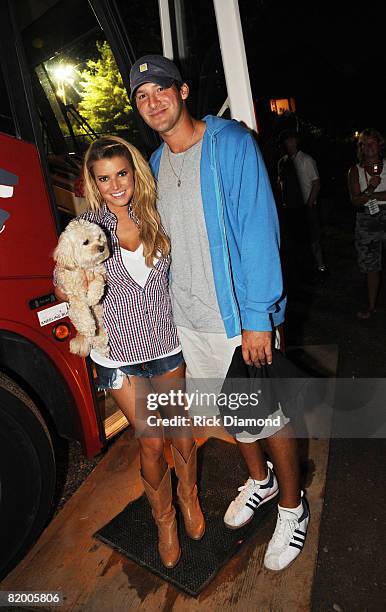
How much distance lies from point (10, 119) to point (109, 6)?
0.84 m

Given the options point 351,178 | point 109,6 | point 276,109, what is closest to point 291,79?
point 276,109

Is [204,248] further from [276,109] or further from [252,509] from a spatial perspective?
[276,109]

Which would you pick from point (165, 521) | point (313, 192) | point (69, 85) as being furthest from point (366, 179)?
point (165, 521)

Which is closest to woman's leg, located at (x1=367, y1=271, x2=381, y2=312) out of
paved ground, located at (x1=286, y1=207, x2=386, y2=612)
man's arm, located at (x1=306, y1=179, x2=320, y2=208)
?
paved ground, located at (x1=286, y1=207, x2=386, y2=612)

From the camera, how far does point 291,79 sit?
2302 centimetres

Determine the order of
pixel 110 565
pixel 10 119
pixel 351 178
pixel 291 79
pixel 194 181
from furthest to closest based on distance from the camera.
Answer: pixel 291 79, pixel 351 178, pixel 110 565, pixel 10 119, pixel 194 181

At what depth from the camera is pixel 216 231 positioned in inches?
72.5

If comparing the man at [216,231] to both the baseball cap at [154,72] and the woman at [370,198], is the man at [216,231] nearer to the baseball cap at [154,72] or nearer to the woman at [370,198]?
the baseball cap at [154,72]

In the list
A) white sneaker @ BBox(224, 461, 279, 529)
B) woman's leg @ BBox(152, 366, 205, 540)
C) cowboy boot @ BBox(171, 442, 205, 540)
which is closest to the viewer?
woman's leg @ BBox(152, 366, 205, 540)

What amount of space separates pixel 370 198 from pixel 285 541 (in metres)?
3.37

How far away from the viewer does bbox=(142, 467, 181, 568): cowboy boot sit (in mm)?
2104

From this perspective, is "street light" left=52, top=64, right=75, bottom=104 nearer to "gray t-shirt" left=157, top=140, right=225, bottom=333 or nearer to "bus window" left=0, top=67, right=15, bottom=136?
"bus window" left=0, top=67, right=15, bottom=136

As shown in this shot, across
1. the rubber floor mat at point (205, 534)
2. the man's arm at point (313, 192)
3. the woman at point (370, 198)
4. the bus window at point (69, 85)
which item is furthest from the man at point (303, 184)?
the rubber floor mat at point (205, 534)

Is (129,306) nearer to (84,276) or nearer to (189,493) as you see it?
(84,276)
